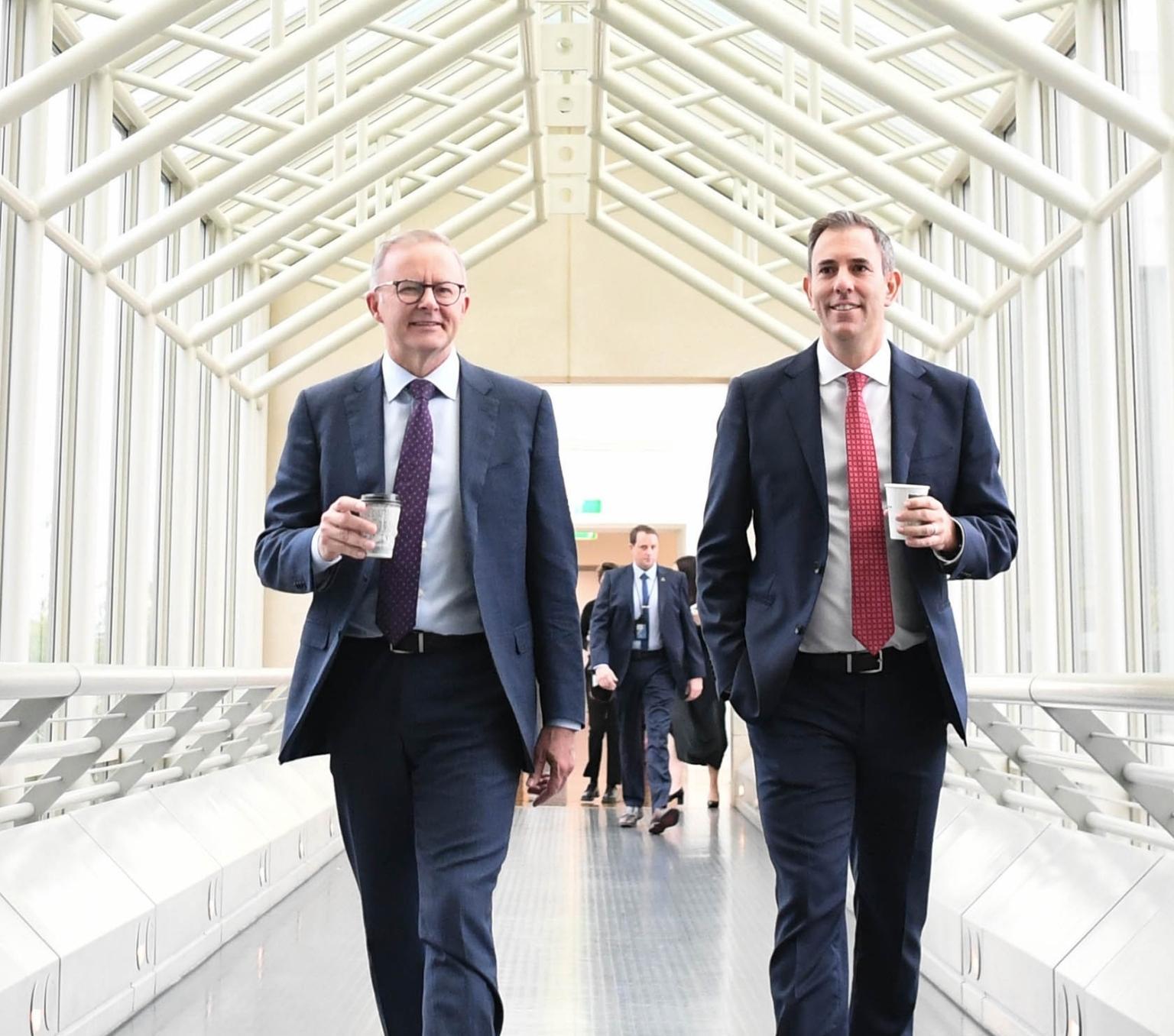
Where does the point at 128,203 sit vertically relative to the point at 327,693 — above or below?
above

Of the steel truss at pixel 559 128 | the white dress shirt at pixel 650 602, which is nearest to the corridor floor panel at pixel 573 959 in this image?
the white dress shirt at pixel 650 602

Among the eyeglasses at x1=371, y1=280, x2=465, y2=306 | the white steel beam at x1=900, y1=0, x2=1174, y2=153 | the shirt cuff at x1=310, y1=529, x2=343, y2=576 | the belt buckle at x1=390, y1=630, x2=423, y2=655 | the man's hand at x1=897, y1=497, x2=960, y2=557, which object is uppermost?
the white steel beam at x1=900, y1=0, x2=1174, y2=153

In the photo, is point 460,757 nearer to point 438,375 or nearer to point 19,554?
point 438,375

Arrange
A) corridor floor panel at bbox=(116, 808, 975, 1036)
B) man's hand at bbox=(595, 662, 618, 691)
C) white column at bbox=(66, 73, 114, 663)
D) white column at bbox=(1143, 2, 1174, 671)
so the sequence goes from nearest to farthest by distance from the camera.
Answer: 1. corridor floor panel at bbox=(116, 808, 975, 1036)
2. white column at bbox=(1143, 2, 1174, 671)
3. white column at bbox=(66, 73, 114, 663)
4. man's hand at bbox=(595, 662, 618, 691)

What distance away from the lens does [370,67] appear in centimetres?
1173

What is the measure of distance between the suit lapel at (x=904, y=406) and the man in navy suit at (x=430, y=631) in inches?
26.9

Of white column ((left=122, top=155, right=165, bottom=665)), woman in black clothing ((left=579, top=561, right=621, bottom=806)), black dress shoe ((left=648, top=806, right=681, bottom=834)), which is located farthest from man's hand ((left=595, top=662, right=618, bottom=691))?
white column ((left=122, top=155, right=165, bottom=665))

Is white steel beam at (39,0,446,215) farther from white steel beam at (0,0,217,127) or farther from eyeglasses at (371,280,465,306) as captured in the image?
eyeglasses at (371,280,465,306)

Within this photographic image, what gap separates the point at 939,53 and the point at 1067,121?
230 cm

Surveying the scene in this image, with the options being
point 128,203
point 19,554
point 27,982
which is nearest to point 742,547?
point 27,982

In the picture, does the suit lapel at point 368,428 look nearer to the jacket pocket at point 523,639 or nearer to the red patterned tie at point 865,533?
the jacket pocket at point 523,639

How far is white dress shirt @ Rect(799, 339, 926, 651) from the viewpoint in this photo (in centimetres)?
324

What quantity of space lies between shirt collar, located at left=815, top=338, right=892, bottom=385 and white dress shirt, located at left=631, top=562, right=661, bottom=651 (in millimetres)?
7636

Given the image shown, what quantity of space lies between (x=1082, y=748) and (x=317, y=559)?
302cm
